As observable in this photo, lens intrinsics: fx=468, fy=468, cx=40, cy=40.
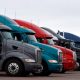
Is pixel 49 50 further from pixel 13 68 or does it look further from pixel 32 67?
pixel 13 68

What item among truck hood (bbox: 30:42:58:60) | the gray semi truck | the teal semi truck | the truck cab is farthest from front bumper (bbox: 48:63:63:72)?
the truck cab

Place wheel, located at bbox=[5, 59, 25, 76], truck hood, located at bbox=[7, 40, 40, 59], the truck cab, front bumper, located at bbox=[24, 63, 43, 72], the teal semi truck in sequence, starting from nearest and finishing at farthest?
1. wheel, located at bbox=[5, 59, 25, 76]
2. front bumper, located at bbox=[24, 63, 43, 72]
3. truck hood, located at bbox=[7, 40, 40, 59]
4. the teal semi truck
5. the truck cab

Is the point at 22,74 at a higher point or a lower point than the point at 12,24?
lower

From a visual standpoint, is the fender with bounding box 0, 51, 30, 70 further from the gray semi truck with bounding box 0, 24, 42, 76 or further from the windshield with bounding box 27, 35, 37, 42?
the windshield with bounding box 27, 35, 37, 42

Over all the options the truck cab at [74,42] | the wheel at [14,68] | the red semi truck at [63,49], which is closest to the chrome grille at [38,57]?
the wheel at [14,68]

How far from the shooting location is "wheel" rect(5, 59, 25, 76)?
60.1 feet

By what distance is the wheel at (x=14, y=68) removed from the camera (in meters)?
18.3

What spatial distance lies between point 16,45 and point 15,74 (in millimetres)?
1170

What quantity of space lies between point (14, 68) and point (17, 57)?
0.45 meters

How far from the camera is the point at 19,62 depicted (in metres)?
18.4

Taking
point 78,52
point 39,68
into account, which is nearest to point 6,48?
point 39,68

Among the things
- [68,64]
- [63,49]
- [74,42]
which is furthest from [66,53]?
[74,42]

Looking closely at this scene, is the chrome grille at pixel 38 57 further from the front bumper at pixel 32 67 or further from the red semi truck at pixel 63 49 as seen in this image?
the red semi truck at pixel 63 49

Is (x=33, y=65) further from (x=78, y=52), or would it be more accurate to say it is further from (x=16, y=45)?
(x=78, y=52)
